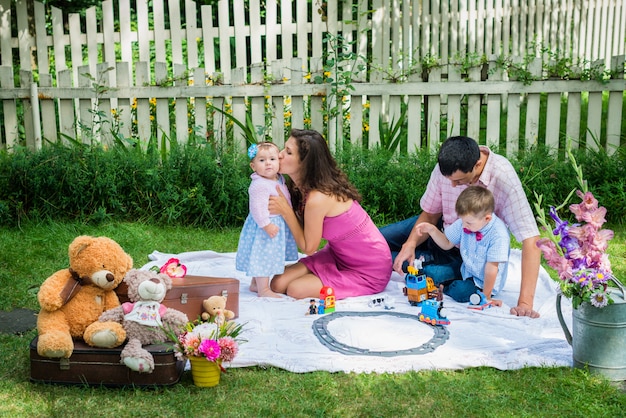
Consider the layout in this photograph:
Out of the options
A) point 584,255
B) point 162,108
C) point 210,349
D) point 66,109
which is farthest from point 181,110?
point 584,255

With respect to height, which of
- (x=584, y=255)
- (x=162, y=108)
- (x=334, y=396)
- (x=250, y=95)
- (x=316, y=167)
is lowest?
(x=334, y=396)

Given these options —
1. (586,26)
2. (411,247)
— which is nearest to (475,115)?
(411,247)

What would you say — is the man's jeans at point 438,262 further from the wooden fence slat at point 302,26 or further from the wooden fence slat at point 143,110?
the wooden fence slat at point 302,26

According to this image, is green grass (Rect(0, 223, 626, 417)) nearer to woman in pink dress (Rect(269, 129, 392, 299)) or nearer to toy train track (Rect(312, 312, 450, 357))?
toy train track (Rect(312, 312, 450, 357))

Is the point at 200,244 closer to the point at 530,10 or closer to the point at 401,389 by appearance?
the point at 401,389

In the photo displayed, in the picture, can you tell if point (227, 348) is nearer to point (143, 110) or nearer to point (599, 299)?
point (599, 299)

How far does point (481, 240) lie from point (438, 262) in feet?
1.97

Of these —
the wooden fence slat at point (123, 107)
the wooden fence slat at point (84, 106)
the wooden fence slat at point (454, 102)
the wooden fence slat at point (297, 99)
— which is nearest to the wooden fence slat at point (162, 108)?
the wooden fence slat at point (123, 107)

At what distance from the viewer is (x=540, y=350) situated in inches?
157

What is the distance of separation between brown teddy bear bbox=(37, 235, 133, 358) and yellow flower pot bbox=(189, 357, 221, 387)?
14.3 inches

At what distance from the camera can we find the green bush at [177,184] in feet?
21.7

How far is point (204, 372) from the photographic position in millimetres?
3527

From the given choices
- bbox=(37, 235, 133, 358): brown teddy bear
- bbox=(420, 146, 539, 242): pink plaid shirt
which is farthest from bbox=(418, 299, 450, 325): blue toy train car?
bbox=(37, 235, 133, 358): brown teddy bear

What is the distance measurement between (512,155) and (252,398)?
467 cm
